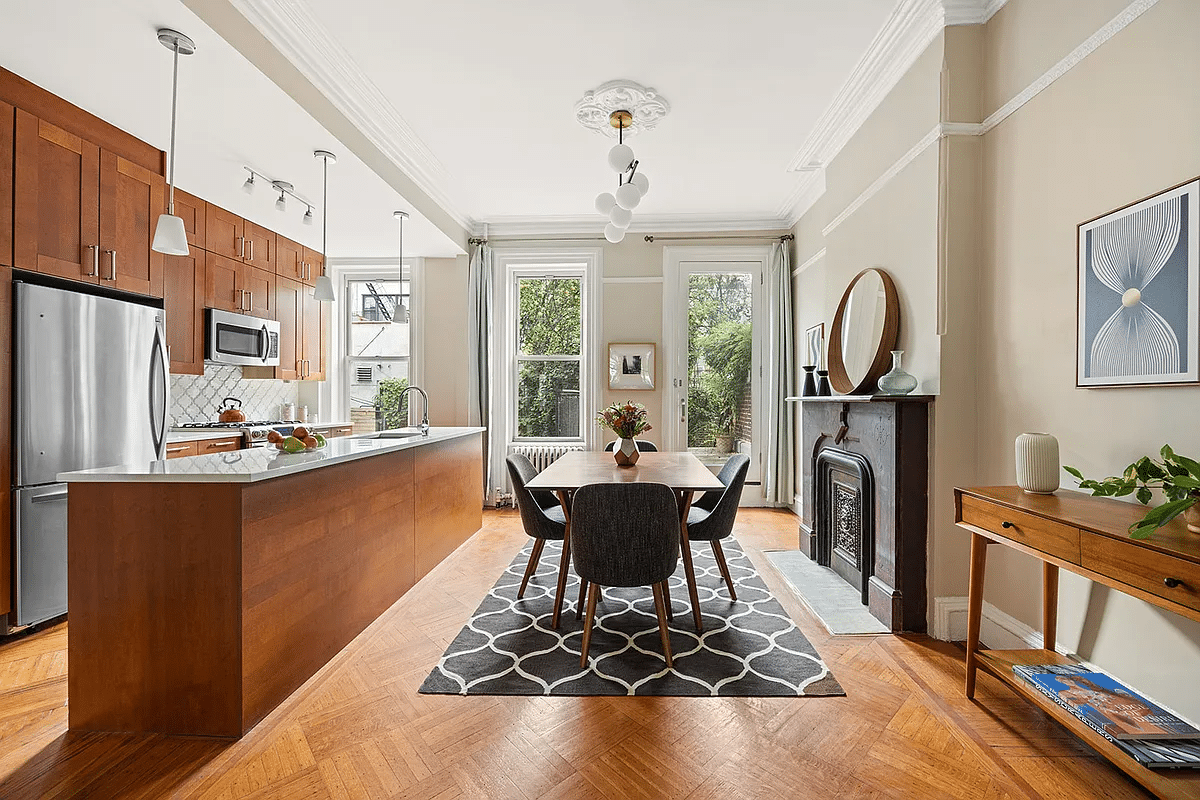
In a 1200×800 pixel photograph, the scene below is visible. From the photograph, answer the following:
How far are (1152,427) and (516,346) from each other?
518cm

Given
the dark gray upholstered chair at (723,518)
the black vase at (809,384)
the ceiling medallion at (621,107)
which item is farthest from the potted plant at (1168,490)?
the ceiling medallion at (621,107)

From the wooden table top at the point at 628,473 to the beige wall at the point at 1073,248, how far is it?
51.1 inches

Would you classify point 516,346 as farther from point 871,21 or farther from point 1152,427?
point 1152,427

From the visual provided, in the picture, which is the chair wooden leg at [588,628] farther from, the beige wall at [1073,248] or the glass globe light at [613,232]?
the glass globe light at [613,232]

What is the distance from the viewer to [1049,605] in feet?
7.42

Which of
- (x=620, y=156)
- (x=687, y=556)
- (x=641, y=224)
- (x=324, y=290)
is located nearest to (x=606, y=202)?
(x=620, y=156)

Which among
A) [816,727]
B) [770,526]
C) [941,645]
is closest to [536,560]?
[816,727]

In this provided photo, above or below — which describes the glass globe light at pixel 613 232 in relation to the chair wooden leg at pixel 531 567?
above

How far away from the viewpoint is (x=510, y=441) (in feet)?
20.8

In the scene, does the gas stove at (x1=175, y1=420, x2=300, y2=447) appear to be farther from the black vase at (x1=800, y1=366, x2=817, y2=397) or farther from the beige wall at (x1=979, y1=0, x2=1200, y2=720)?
the beige wall at (x1=979, y1=0, x2=1200, y2=720)

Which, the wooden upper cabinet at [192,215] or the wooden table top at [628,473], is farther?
the wooden upper cabinet at [192,215]

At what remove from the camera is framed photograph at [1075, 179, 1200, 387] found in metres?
1.79

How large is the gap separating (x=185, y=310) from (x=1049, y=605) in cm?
513

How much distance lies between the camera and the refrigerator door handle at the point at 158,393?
3539 millimetres
